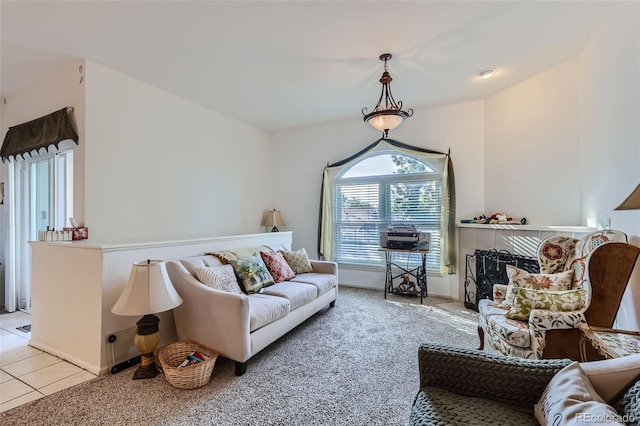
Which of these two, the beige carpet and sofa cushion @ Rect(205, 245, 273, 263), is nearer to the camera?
the beige carpet

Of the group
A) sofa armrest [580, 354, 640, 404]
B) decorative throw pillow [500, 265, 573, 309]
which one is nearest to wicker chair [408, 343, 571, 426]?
sofa armrest [580, 354, 640, 404]

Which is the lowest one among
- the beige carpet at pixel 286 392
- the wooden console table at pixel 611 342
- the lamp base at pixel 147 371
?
the beige carpet at pixel 286 392

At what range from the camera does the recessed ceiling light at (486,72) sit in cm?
319

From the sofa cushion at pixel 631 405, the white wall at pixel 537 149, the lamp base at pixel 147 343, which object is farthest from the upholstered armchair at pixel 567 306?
the lamp base at pixel 147 343

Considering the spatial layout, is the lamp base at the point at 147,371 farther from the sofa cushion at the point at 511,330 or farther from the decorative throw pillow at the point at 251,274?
the sofa cushion at the point at 511,330

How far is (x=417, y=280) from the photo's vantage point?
4.32 m

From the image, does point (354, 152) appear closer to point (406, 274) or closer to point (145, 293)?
point (406, 274)

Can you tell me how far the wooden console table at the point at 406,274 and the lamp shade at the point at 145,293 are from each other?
294cm

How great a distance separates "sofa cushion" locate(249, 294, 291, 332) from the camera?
2330 mm

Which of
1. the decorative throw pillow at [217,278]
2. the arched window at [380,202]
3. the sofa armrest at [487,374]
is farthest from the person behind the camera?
the arched window at [380,202]

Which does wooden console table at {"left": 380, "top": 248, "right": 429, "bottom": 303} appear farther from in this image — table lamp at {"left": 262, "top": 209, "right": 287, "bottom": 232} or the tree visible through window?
table lamp at {"left": 262, "top": 209, "right": 287, "bottom": 232}

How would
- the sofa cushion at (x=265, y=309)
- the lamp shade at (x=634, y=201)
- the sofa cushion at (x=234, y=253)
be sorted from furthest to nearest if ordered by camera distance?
the sofa cushion at (x=234, y=253)
the sofa cushion at (x=265, y=309)
the lamp shade at (x=634, y=201)

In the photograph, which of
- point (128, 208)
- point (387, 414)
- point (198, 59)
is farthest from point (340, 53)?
point (387, 414)

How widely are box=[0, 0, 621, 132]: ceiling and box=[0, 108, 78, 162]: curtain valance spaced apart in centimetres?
53
